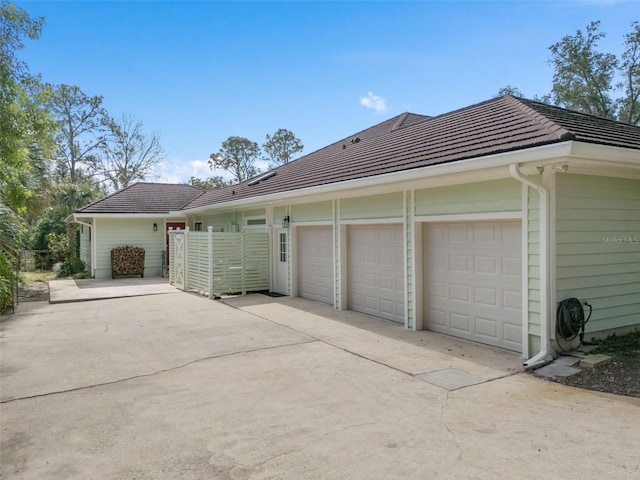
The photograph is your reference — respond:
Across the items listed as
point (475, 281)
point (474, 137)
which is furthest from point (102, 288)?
point (474, 137)

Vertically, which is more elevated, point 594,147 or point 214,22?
point 214,22

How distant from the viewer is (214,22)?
12.2m

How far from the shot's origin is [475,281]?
6977 mm

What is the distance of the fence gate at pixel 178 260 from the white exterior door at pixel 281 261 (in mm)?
3236

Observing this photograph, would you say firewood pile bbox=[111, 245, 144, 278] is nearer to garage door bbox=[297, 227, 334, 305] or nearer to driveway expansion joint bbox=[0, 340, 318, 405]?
garage door bbox=[297, 227, 334, 305]

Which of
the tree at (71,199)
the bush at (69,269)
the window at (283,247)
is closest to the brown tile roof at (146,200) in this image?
the bush at (69,269)

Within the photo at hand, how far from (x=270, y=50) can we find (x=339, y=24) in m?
3.22

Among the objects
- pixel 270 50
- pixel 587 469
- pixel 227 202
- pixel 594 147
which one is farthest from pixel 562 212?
pixel 270 50

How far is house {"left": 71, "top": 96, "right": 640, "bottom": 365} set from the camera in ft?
18.8

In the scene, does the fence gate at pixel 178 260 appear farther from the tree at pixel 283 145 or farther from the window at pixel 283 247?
the tree at pixel 283 145

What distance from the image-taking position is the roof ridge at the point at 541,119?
5071 millimetres

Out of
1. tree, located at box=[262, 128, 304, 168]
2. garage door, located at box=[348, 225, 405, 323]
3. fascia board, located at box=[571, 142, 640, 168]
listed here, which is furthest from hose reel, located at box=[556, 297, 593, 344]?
tree, located at box=[262, 128, 304, 168]

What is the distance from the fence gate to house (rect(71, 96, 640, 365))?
6013 millimetres

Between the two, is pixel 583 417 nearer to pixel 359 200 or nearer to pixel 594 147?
pixel 594 147
